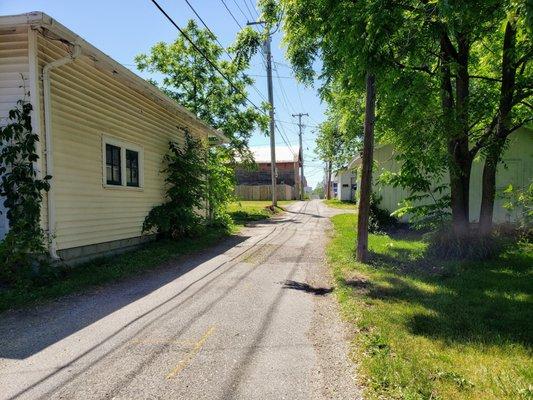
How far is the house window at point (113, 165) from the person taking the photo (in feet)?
32.1

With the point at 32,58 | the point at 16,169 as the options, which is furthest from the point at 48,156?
the point at 32,58

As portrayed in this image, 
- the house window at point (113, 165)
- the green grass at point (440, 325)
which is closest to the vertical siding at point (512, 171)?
the green grass at point (440, 325)

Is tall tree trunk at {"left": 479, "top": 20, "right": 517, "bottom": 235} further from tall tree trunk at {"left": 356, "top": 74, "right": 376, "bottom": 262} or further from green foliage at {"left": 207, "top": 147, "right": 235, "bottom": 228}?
green foliage at {"left": 207, "top": 147, "right": 235, "bottom": 228}

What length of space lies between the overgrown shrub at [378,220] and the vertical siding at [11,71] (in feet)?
38.8

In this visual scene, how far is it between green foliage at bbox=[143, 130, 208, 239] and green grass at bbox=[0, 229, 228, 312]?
0.42 meters

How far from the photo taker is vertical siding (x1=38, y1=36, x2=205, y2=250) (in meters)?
7.90

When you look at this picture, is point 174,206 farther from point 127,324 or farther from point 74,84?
point 127,324

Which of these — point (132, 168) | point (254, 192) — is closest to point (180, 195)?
point (132, 168)

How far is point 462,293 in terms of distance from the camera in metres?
6.85

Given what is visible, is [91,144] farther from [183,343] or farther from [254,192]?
[254,192]

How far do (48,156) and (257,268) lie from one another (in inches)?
177

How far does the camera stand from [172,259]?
10.0 metres

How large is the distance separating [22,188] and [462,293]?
7.18 metres

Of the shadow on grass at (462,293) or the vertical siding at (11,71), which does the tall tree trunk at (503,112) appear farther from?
the vertical siding at (11,71)
